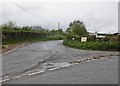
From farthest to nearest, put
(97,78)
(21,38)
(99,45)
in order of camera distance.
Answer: (21,38) < (99,45) < (97,78)

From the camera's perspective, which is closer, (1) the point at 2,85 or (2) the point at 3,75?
(1) the point at 2,85

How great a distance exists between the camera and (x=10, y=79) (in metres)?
11.9

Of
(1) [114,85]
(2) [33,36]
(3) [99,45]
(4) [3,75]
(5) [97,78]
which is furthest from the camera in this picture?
(2) [33,36]

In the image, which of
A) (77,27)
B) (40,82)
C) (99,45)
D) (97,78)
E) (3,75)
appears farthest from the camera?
(77,27)

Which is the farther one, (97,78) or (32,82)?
(97,78)

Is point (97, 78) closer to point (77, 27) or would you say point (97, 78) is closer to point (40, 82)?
point (40, 82)

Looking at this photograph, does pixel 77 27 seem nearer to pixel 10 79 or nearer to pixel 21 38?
pixel 21 38

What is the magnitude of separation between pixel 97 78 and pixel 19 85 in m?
3.15

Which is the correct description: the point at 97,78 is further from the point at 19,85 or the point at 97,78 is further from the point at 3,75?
the point at 3,75

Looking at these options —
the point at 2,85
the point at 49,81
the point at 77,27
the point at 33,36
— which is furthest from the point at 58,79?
the point at 33,36

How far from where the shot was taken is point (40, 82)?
35.7 feet

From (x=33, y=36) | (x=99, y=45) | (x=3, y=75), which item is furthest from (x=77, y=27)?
(x=3, y=75)

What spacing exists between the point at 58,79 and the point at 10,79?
1.86m

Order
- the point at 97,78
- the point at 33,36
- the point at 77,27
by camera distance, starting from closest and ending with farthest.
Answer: the point at 97,78 → the point at 77,27 → the point at 33,36
